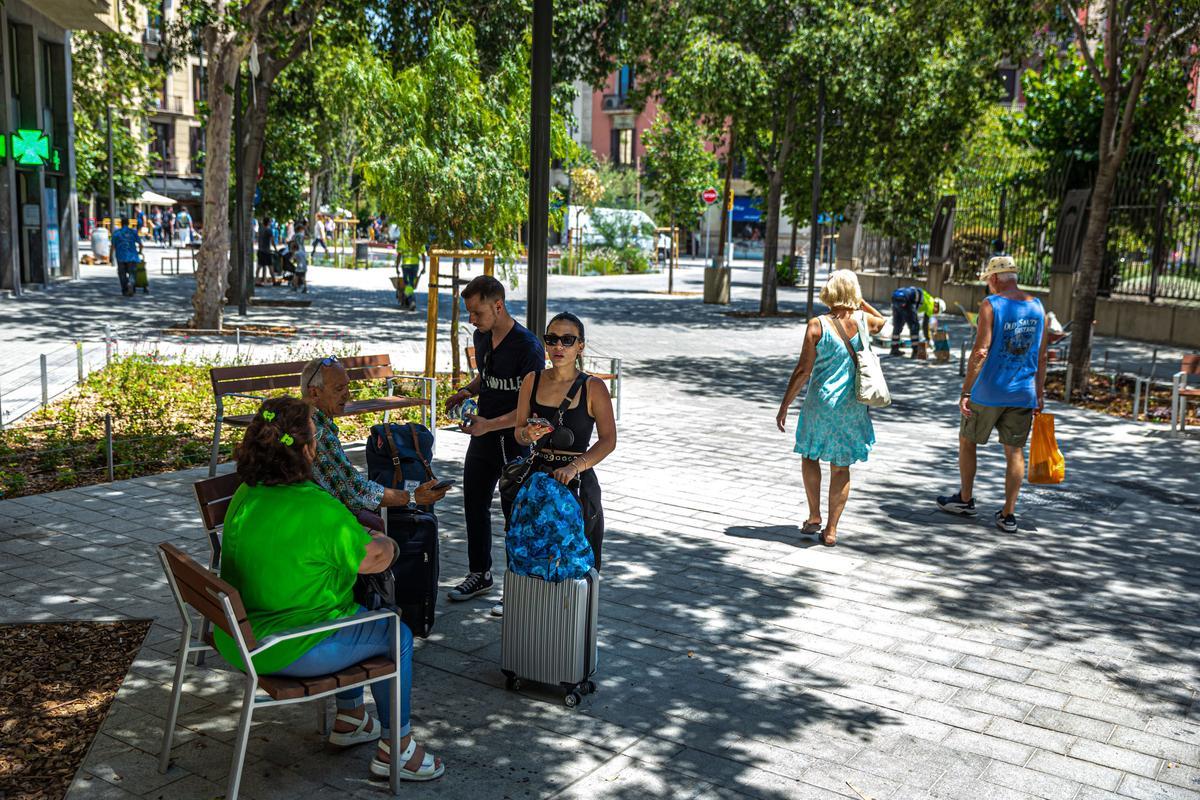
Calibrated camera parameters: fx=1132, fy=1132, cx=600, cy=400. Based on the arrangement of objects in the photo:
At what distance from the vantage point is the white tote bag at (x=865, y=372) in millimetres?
7176

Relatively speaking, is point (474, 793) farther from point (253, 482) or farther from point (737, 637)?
point (737, 637)

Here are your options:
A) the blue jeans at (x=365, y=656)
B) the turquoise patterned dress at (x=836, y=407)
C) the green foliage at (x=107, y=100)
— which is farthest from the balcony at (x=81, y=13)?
the blue jeans at (x=365, y=656)

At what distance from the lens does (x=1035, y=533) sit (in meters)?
8.00

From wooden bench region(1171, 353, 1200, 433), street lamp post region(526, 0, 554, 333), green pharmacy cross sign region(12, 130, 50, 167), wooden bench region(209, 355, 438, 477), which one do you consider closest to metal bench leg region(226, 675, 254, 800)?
street lamp post region(526, 0, 554, 333)

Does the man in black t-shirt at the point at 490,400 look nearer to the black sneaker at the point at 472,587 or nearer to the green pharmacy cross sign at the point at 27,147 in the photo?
the black sneaker at the point at 472,587

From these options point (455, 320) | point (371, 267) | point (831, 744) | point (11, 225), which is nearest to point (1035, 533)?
point (831, 744)

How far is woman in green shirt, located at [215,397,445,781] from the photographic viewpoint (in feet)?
12.6

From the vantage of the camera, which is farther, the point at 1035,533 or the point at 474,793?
the point at 1035,533

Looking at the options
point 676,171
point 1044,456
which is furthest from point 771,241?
point 1044,456

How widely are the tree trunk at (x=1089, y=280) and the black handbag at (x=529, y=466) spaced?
35.8ft

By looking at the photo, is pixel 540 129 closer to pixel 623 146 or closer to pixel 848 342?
pixel 848 342

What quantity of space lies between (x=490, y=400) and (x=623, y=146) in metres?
67.9

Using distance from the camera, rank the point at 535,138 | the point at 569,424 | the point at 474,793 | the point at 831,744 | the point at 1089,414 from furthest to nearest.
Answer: the point at 1089,414
the point at 535,138
the point at 569,424
the point at 831,744
the point at 474,793

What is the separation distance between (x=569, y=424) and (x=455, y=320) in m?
8.32
